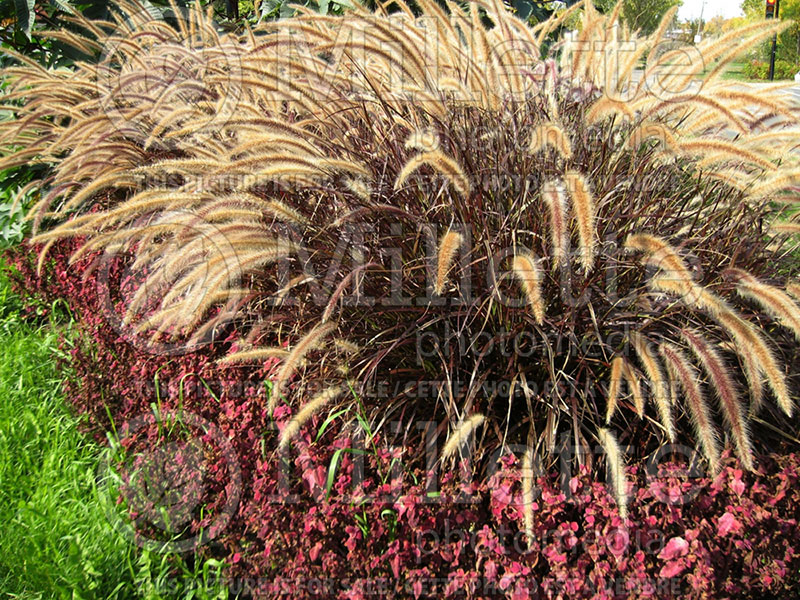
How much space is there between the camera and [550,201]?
77.4 inches

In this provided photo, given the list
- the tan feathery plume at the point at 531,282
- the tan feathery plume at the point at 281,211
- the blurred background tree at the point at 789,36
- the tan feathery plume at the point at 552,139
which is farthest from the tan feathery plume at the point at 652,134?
the blurred background tree at the point at 789,36

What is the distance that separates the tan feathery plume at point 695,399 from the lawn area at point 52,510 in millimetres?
1562

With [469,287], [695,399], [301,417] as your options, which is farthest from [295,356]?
[695,399]

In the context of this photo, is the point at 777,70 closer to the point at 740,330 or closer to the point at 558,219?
the point at 740,330

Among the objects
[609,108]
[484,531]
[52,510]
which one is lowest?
[52,510]

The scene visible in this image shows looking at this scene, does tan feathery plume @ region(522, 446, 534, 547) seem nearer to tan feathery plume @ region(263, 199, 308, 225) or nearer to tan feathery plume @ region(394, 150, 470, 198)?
tan feathery plume @ region(394, 150, 470, 198)

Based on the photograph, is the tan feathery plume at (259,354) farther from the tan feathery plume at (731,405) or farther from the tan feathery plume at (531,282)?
the tan feathery plume at (731,405)

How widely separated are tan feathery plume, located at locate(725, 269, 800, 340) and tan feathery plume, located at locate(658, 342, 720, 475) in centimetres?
28

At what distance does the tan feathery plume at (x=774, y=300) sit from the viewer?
191 cm

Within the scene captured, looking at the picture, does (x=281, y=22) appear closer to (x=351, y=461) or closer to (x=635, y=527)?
(x=351, y=461)

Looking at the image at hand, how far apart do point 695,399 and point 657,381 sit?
11 centimetres

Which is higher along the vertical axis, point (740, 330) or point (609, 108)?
point (609, 108)

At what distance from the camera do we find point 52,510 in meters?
2.49

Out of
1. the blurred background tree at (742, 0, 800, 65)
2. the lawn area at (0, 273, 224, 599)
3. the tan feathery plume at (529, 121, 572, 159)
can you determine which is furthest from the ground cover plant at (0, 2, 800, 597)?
the blurred background tree at (742, 0, 800, 65)
